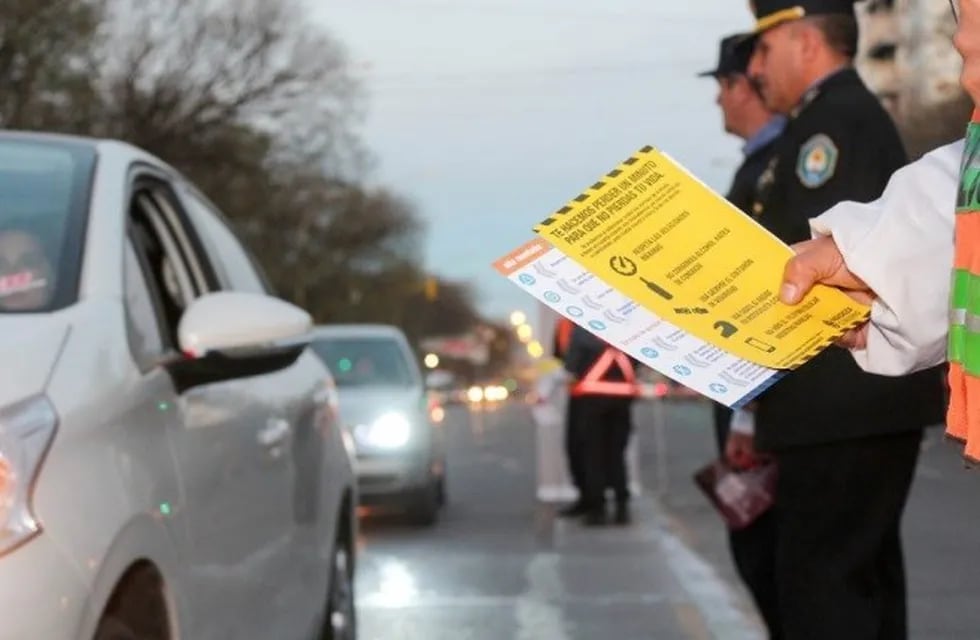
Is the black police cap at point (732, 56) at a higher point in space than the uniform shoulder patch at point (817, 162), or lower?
higher

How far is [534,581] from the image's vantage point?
9.35 metres

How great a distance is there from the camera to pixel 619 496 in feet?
44.7

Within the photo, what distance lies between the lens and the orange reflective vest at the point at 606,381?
13133 mm

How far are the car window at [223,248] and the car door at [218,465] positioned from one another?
0.10m

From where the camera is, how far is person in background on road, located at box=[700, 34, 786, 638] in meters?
5.64

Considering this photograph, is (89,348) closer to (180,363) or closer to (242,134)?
(180,363)

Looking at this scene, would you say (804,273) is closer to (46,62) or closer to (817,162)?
(817,162)

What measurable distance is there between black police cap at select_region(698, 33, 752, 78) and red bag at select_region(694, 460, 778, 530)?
131cm

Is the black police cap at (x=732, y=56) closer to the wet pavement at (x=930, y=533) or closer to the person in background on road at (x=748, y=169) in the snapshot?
the person in background on road at (x=748, y=169)

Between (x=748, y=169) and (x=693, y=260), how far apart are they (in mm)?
3271

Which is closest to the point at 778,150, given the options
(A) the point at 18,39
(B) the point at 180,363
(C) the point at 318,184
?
(B) the point at 180,363

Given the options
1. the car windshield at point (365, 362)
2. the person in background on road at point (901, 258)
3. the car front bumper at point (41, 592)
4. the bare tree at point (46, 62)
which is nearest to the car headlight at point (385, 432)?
the car windshield at point (365, 362)

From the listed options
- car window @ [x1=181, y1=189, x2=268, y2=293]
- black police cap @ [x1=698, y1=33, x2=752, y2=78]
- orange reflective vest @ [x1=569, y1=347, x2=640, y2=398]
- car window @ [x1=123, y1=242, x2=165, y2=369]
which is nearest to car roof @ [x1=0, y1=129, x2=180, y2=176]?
car window @ [x1=123, y1=242, x2=165, y2=369]

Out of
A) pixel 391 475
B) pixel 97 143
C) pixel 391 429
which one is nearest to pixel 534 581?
pixel 391 475
